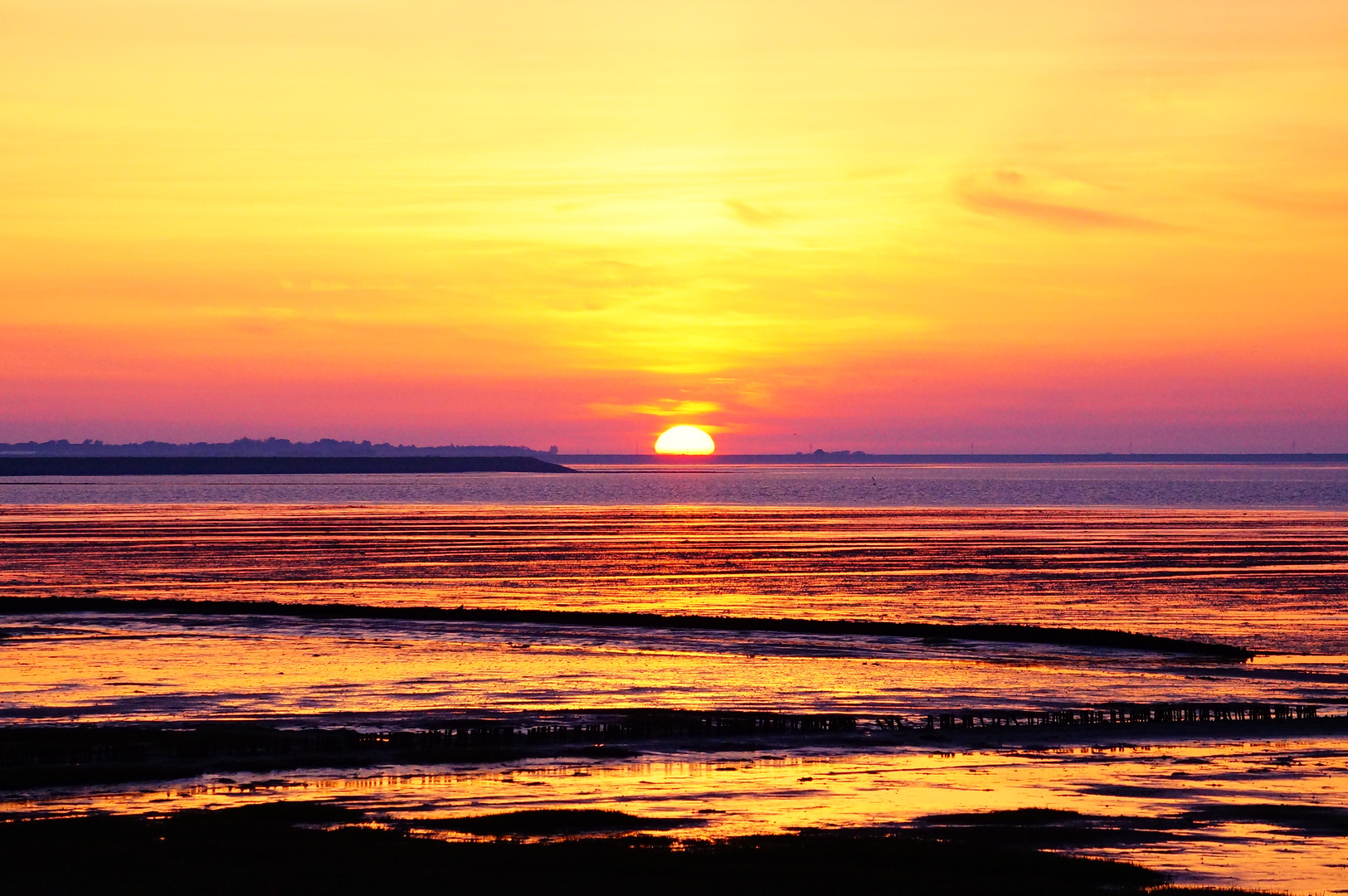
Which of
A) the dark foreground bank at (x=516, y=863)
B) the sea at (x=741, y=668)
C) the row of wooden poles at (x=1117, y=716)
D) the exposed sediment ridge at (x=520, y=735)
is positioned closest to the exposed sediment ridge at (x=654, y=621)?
the sea at (x=741, y=668)

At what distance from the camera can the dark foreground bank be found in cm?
1633

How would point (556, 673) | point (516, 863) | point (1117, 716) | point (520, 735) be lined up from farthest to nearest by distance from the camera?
point (556, 673) → point (1117, 716) → point (520, 735) → point (516, 863)

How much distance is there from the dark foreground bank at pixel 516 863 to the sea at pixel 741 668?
133 centimetres

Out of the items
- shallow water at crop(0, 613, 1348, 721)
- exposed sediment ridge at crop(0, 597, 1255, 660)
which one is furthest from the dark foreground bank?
exposed sediment ridge at crop(0, 597, 1255, 660)

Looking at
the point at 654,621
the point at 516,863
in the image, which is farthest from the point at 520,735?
the point at 654,621

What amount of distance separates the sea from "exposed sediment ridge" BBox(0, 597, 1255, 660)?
81cm

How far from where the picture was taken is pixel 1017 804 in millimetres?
21438

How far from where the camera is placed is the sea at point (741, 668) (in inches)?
853

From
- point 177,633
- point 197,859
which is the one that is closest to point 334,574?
point 177,633

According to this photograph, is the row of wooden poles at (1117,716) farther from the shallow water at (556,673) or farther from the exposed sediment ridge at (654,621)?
the exposed sediment ridge at (654,621)

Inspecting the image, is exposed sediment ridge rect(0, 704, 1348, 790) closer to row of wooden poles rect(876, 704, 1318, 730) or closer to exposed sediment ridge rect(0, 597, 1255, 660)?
row of wooden poles rect(876, 704, 1318, 730)

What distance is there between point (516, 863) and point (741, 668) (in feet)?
67.3

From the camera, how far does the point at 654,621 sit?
1854 inches

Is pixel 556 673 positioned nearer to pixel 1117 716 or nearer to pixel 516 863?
pixel 1117 716
